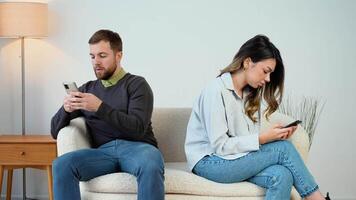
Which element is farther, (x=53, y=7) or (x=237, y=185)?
(x=53, y=7)

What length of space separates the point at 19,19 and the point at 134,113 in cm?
133

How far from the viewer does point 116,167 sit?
3.22 metres

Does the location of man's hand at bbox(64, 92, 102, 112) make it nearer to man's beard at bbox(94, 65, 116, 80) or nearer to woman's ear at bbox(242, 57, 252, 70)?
man's beard at bbox(94, 65, 116, 80)

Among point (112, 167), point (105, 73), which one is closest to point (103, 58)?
point (105, 73)

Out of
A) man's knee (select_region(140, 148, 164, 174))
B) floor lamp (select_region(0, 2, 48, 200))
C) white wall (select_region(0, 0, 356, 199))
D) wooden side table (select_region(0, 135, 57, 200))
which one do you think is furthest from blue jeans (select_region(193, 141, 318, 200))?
floor lamp (select_region(0, 2, 48, 200))

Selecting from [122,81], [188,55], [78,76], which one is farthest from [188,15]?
[122,81]

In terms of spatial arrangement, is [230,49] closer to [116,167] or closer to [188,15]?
[188,15]

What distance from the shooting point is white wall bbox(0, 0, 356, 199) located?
4.48 m

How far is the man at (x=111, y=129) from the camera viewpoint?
2.99m

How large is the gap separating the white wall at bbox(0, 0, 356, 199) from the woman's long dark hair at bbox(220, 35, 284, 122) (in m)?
1.13

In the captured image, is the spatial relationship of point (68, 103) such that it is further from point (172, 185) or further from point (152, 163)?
point (172, 185)

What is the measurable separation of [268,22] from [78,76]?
1388 mm

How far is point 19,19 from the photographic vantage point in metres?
4.14

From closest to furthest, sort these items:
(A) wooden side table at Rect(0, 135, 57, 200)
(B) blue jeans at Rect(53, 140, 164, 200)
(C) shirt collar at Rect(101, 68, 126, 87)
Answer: (B) blue jeans at Rect(53, 140, 164, 200) < (C) shirt collar at Rect(101, 68, 126, 87) < (A) wooden side table at Rect(0, 135, 57, 200)
